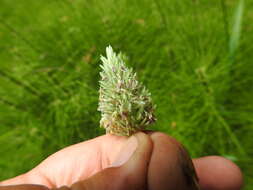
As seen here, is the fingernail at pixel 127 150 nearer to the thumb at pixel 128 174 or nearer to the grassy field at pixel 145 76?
the thumb at pixel 128 174

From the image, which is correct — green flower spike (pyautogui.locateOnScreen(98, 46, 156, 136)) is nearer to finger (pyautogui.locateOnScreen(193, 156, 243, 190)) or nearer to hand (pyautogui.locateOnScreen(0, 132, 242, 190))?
hand (pyautogui.locateOnScreen(0, 132, 242, 190))

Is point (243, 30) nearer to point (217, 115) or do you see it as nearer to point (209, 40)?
point (209, 40)

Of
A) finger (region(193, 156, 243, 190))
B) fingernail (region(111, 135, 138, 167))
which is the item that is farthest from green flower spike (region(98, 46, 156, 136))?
finger (region(193, 156, 243, 190))

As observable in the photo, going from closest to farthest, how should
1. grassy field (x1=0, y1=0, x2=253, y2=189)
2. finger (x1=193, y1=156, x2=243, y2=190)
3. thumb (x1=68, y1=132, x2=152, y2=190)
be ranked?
thumb (x1=68, y1=132, x2=152, y2=190)
finger (x1=193, y1=156, x2=243, y2=190)
grassy field (x1=0, y1=0, x2=253, y2=189)

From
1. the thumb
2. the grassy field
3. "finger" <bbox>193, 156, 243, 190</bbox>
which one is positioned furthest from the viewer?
the grassy field

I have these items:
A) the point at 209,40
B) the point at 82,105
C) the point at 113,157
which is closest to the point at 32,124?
the point at 82,105

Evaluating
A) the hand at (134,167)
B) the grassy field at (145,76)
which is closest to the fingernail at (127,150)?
the hand at (134,167)

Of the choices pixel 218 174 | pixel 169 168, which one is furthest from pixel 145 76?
pixel 169 168
